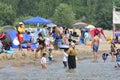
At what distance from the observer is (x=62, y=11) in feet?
242

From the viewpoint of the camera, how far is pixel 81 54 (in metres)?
30.3

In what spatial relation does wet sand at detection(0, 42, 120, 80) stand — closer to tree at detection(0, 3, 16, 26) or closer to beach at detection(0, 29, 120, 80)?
beach at detection(0, 29, 120, 80)

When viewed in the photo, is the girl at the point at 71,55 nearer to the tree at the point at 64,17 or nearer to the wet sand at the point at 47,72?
the wet sand at the point at 47,72

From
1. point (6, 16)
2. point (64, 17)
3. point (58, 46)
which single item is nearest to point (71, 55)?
point (58, 46)

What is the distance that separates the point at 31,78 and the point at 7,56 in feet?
25.7

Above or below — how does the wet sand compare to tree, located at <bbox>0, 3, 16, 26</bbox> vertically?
below

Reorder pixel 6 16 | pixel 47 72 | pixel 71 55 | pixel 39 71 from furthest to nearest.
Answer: pixel 6 16 → pixel 71 55 → pixel 39 71 → pixel 47 72

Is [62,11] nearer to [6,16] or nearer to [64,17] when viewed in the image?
[64,17]

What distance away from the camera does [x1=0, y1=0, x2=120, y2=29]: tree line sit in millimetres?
68188

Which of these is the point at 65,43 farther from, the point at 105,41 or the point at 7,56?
the point at 105,41

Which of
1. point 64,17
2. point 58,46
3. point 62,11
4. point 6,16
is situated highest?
point 62,11

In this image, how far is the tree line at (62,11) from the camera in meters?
68.2

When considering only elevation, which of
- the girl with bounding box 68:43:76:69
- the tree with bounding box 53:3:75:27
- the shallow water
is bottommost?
the shallow water

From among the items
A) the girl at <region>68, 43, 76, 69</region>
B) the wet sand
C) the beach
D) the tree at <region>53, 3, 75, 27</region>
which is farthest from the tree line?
the girl at <region>68, 43, 76, 69</region>
